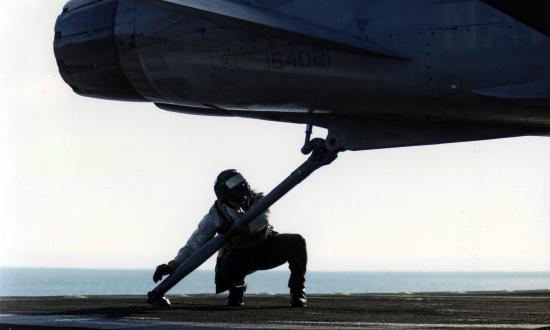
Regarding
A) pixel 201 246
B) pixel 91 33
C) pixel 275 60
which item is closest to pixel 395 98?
pixel 275 60

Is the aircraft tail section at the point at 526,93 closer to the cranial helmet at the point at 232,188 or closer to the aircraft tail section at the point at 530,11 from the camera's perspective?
the aircraft tail section at the point at 530,11

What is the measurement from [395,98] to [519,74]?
6.02 feet

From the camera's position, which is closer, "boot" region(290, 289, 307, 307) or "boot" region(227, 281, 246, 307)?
"boot" region(290, 289, 307, 307)

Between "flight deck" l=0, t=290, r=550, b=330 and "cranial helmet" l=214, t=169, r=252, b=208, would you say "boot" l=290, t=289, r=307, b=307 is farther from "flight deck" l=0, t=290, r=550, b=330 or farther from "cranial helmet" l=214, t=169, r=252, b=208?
"cranial helmet" l=214, t=169, r=252, b=208

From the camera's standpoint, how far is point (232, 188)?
1605 cm

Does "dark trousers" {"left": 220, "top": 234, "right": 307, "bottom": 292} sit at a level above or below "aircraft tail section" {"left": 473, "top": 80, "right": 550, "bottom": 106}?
below

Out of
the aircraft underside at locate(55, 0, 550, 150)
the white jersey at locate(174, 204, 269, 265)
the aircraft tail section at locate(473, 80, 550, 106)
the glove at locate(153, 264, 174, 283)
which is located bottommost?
the glove at locate(153, 264, 174, 283)

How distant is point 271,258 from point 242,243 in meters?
0.44

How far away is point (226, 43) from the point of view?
52.1 ft

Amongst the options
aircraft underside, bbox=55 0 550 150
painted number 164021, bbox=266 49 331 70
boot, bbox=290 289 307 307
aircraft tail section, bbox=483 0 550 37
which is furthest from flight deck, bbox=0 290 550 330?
aircraft tail section, bbox=483 0 550 37

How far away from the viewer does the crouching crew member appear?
52.6 ft

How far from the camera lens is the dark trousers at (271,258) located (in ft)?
52.6

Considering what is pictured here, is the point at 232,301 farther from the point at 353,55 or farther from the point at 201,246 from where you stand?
the point at 353,55

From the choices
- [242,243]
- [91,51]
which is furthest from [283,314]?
[91,51]
